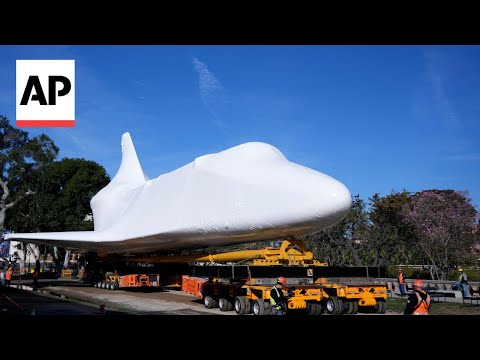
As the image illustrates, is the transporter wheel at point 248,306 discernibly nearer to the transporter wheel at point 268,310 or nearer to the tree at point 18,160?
the transporter wheel at point 268,310

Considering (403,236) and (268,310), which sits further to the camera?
(403,236)

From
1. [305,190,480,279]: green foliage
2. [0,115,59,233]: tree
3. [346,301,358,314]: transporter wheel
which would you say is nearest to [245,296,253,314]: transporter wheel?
[346,301,358,314]: transporter wheel

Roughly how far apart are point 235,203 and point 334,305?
146 inches

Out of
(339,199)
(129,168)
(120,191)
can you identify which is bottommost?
(339,199)

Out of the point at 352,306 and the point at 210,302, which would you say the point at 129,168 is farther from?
the point at 352,306

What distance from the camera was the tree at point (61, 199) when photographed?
4081cm

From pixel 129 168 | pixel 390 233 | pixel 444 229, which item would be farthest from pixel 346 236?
pixel 129 168

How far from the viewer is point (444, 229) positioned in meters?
25.4

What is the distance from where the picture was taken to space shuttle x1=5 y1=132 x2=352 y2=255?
32.7 feet

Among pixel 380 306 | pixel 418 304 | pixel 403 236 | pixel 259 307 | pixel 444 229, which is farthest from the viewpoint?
pixel 403 236
